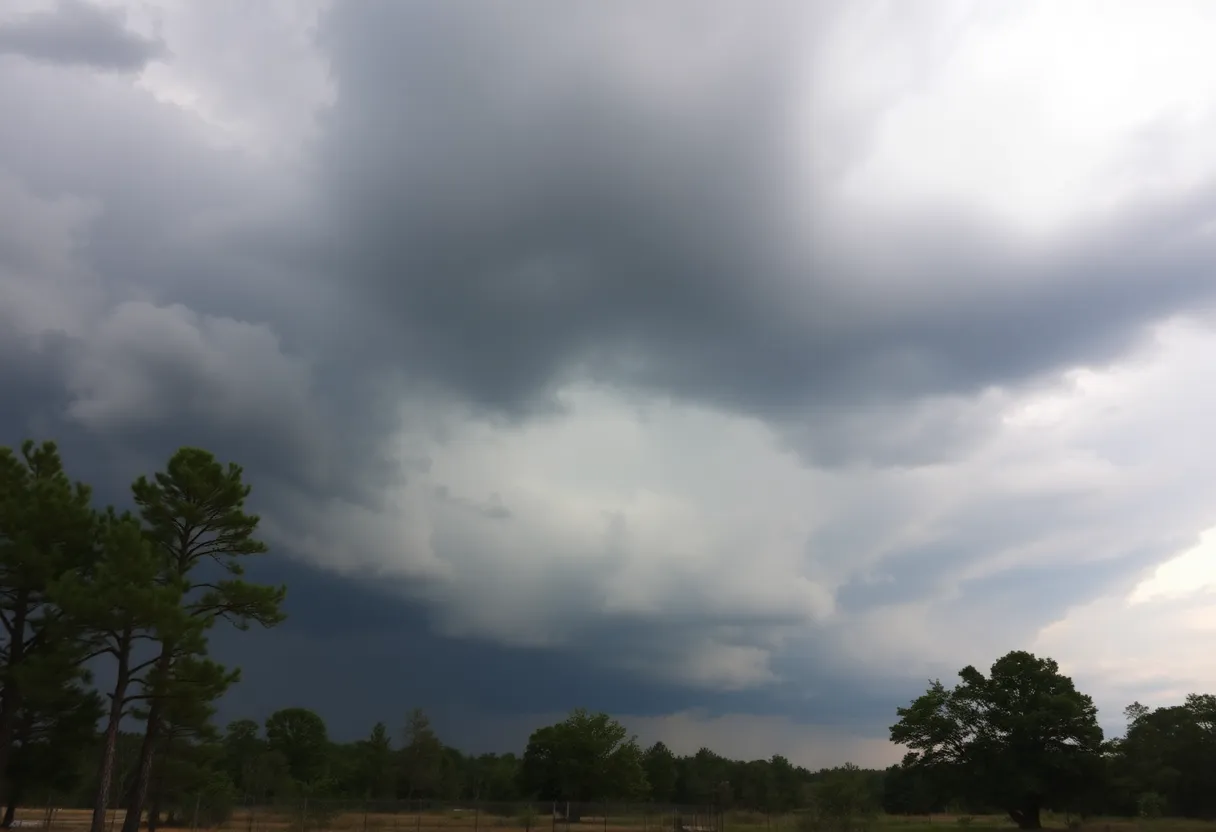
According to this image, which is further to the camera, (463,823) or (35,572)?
(463,823)

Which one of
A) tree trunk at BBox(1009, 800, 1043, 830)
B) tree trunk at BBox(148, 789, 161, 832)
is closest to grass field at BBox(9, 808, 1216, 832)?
tree trunk at BBox(148, 789, 161, 832)

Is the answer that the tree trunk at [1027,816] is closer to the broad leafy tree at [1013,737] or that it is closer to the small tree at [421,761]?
the broad leafy tree at [1013,737]

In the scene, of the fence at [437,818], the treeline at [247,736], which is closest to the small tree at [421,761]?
the treeline at [247,736]

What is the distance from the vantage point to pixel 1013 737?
61531 millimetres

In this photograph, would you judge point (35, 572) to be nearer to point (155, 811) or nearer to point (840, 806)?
point (155, 811)

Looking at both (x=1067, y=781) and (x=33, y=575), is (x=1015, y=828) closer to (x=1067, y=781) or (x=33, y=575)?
(x=1067, y=781)

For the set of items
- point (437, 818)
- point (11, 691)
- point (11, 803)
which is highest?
point (11, 691)

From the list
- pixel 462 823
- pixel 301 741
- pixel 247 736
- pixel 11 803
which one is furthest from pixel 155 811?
pixel 247 736

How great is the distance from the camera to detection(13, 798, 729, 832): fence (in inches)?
1710

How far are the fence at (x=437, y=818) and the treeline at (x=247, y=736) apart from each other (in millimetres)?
942

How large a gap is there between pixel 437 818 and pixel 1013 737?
4177 centimetres

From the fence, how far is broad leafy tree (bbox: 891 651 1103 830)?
16044 mm

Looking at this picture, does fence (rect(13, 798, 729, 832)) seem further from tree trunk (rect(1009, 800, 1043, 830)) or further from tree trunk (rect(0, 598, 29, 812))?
tree trunk (rect(1009, 800, 1043, 830))

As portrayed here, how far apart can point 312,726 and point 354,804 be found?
78114 mm
